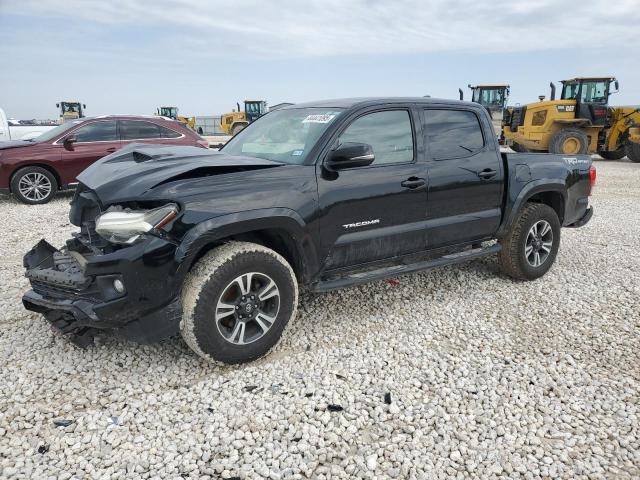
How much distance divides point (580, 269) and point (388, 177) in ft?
10.2

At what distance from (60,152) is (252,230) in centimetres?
729

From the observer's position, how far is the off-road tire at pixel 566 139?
15.7m

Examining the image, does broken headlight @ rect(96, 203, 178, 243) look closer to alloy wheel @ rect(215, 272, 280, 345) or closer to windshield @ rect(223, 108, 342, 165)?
alloy wheel @ rect(215, 272, 280, 345)

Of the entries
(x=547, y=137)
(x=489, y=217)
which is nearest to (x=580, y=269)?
(x=489, y=217)

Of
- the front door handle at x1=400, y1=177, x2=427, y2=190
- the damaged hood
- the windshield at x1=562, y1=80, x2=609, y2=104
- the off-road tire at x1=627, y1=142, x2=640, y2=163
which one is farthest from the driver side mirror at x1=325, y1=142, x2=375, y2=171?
the windshield at x1=562, y1=80, x2=609, y2=104

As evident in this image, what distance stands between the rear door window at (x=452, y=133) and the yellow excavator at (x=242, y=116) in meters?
26.3

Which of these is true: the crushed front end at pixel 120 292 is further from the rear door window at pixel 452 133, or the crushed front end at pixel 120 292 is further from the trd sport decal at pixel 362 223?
the rear door window at pixel 452 133

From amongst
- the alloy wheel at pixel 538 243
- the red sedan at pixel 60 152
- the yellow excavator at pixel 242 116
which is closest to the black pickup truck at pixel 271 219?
the alloy wheel at pixel 538 243

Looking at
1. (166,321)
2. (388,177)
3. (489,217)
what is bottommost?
(166,321)

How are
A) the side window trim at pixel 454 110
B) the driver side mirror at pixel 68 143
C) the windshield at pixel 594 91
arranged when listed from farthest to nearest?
the windshield at pixel 594 91 < the driver side mirror at pixel 68 143 < the side window trim at pixel 454 110

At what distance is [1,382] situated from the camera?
2986 mm

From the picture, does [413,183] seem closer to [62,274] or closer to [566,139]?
[62,274]

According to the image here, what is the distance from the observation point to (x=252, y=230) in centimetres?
315

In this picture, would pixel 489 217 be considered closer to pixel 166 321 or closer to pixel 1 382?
pixel 166 321
